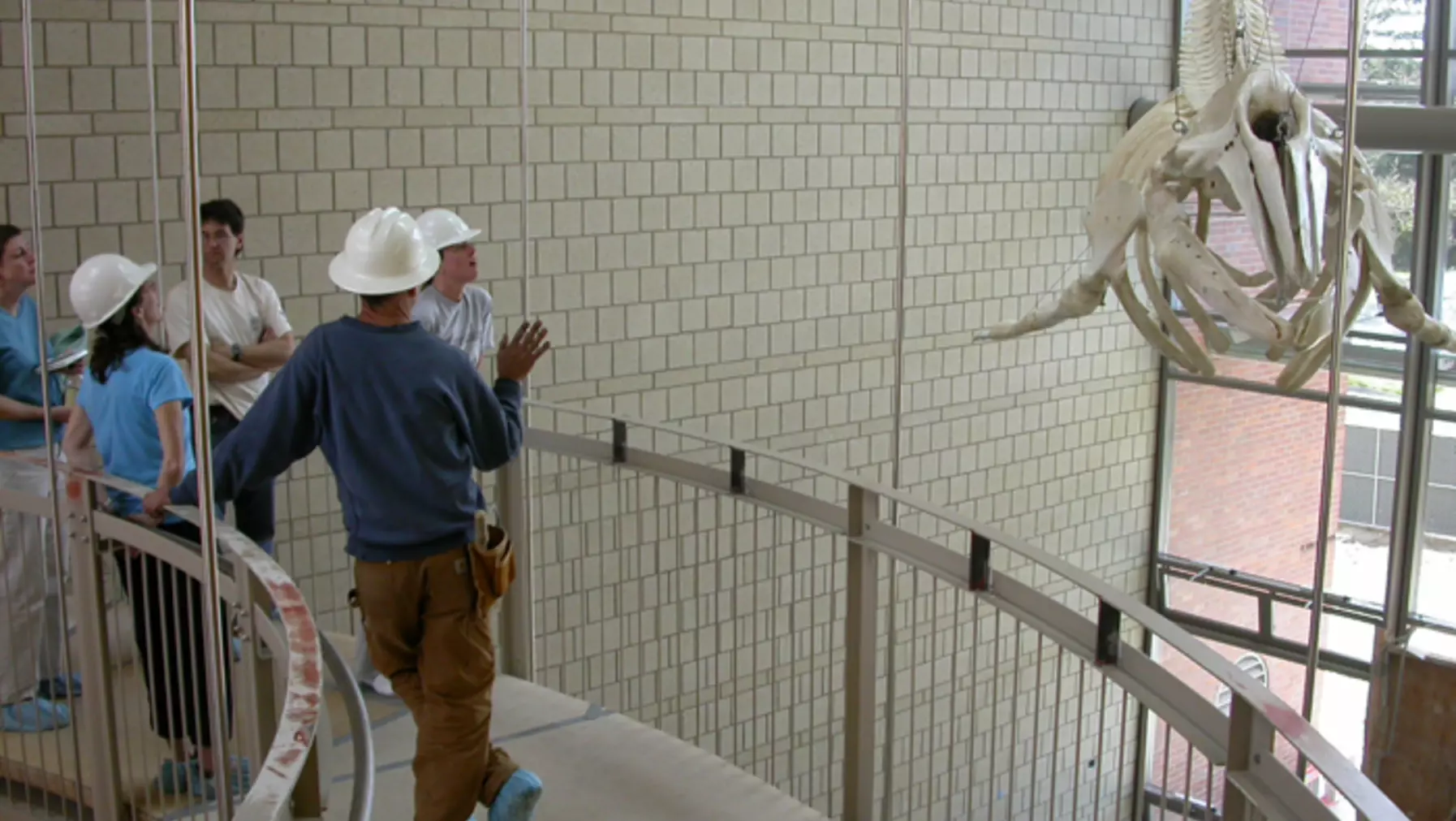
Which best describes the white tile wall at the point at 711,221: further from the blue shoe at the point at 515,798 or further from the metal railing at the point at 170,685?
the metal railing at the point at 170,685

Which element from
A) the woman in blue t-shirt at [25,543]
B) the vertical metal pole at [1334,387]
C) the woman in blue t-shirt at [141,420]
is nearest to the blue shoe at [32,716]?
the woman in blue t-shirt at [25,543]

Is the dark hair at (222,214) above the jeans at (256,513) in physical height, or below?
above

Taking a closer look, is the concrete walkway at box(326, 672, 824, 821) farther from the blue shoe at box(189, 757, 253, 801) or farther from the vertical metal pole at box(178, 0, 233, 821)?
the vertical metal pole at box(178, 0, 233, 821)

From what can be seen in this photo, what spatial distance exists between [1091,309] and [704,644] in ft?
10.1

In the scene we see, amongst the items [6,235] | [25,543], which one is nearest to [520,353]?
[25,543]

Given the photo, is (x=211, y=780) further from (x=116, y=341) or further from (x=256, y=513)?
(x=116, y=341)

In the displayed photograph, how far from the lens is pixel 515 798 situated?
3521 millimetres

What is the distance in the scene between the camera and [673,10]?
825cm

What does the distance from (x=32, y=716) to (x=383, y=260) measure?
186 cm

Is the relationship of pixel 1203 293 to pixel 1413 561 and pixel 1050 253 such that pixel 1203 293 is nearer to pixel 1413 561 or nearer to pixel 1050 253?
pixel 1050 253

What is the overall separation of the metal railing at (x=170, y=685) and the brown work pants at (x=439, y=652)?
192 millimetres

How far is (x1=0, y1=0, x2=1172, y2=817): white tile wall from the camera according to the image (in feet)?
21.1

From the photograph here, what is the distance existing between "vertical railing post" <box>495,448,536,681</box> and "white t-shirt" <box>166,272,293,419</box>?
90cm

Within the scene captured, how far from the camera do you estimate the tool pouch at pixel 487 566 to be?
134 inches
